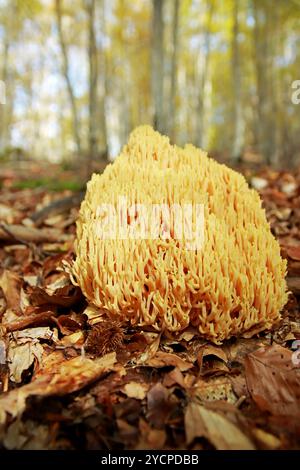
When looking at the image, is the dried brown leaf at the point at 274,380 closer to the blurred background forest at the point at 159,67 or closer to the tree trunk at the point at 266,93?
the blurred background forest at the point at 159,67

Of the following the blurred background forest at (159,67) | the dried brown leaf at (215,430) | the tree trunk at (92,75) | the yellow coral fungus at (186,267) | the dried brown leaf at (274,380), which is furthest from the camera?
the blurred background forest at (159,67)

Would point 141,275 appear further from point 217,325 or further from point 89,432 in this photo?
point 89,432

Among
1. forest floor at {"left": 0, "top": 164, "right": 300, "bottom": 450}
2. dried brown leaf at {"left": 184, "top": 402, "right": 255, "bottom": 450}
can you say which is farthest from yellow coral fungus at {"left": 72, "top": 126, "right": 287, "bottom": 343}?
dried brown leaf at {"left": 184, "top": 402, "right": 255, "bottom": 450}

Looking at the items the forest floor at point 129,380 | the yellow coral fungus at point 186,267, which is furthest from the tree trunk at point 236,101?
the yellow coral fungus at point 186,267

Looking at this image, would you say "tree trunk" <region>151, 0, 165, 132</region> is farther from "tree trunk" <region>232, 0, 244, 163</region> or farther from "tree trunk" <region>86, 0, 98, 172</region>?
"tree trunk" <region>232, 0, 244, 163</region>

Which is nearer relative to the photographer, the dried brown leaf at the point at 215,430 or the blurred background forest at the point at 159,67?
the dried brown leaf at the point at 215,430

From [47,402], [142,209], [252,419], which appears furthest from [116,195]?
[252,419]

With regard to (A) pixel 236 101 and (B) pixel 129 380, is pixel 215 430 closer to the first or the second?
(B) pixel 129 380
